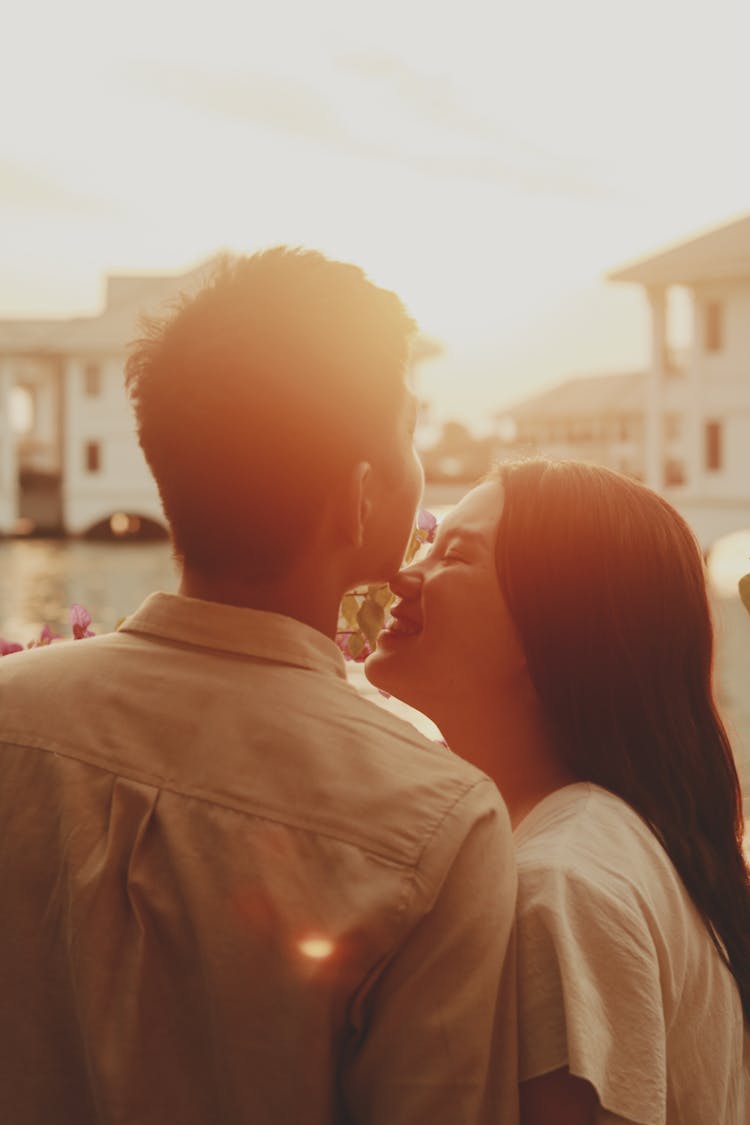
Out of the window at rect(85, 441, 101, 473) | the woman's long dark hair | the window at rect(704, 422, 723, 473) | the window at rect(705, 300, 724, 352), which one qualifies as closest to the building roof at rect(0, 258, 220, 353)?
the window at rect(85, 441, 101, 473)

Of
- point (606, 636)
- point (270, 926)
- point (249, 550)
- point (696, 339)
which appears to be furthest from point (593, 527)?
point (696, 339)

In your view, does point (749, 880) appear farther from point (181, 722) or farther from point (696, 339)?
point (696, 339)

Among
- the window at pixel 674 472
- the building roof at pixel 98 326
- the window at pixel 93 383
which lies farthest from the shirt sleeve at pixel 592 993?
the window at pixel 93 383

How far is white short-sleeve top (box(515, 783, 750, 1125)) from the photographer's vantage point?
1229 millimetres

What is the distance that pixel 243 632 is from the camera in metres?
1.21

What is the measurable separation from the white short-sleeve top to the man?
5 cm

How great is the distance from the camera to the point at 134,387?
1242mm

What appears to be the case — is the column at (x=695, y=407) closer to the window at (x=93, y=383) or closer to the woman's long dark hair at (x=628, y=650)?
the window at (x=93, y=383)

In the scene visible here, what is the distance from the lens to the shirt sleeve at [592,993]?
1.22 m

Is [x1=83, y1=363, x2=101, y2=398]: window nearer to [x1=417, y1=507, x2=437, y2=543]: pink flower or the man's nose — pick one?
[x1=417, y1=507, x2=437, y2=543]: pink flower

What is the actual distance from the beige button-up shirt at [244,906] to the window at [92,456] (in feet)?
128

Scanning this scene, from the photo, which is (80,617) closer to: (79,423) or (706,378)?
(706,378)

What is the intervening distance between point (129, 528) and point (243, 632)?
43.5 m

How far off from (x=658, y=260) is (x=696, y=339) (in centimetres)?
161
